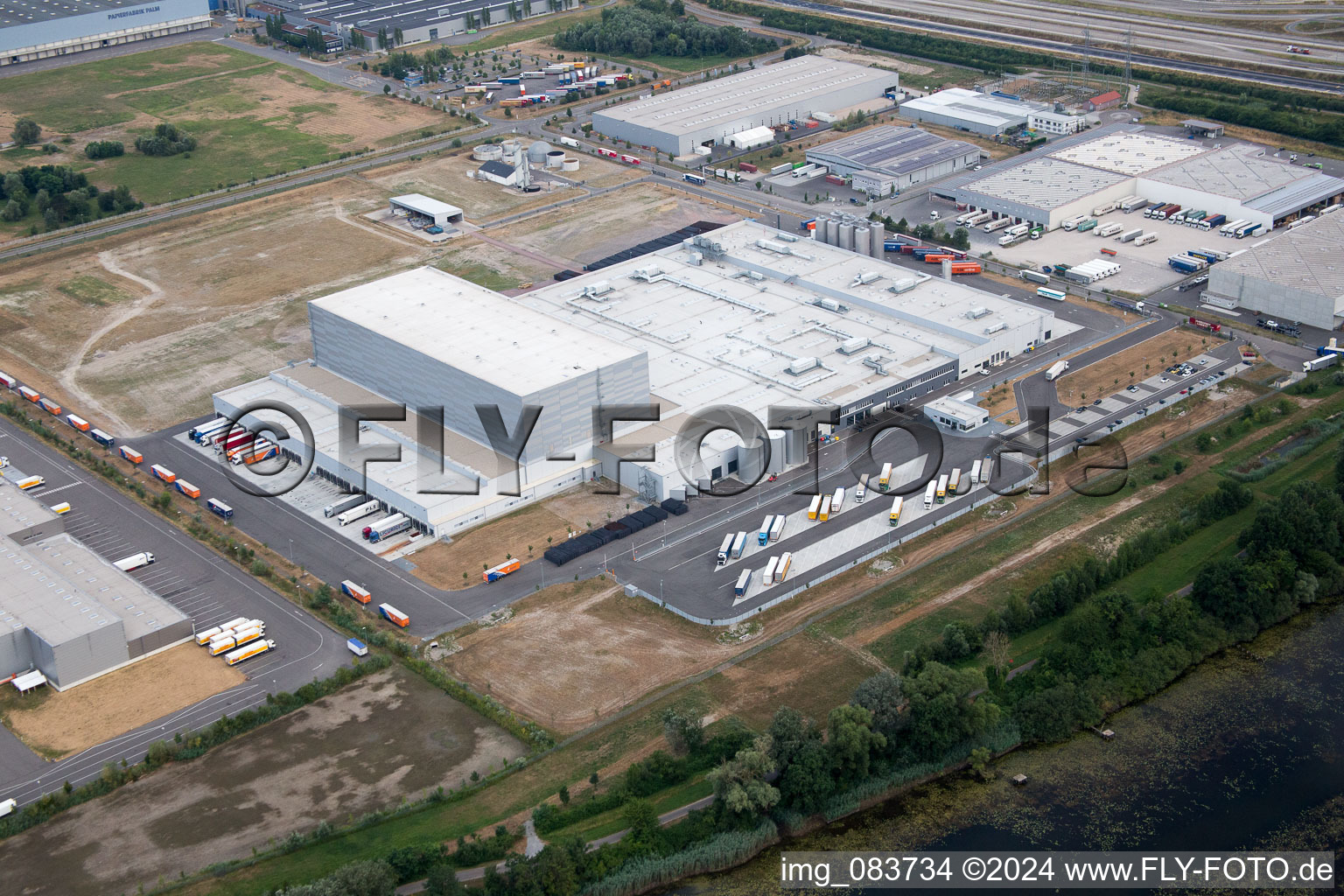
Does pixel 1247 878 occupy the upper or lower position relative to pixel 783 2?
lower

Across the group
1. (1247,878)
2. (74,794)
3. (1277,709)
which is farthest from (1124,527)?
(74,794)

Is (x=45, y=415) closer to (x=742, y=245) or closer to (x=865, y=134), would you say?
(x=742, y=245)

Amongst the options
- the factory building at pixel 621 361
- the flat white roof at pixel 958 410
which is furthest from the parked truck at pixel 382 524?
the flat white roof at pixel 958 410

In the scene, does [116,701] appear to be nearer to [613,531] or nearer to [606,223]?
[613,531]

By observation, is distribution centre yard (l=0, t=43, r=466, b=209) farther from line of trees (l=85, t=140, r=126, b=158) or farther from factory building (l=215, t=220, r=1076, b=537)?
factory building (l=215, t=220, r=1076, b=537)

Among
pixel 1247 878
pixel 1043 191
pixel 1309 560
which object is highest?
pixel 1043 191

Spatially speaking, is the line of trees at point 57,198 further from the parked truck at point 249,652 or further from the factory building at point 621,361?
the parked truck at point 249,652

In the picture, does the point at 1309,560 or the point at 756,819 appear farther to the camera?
the point at 1309,560
